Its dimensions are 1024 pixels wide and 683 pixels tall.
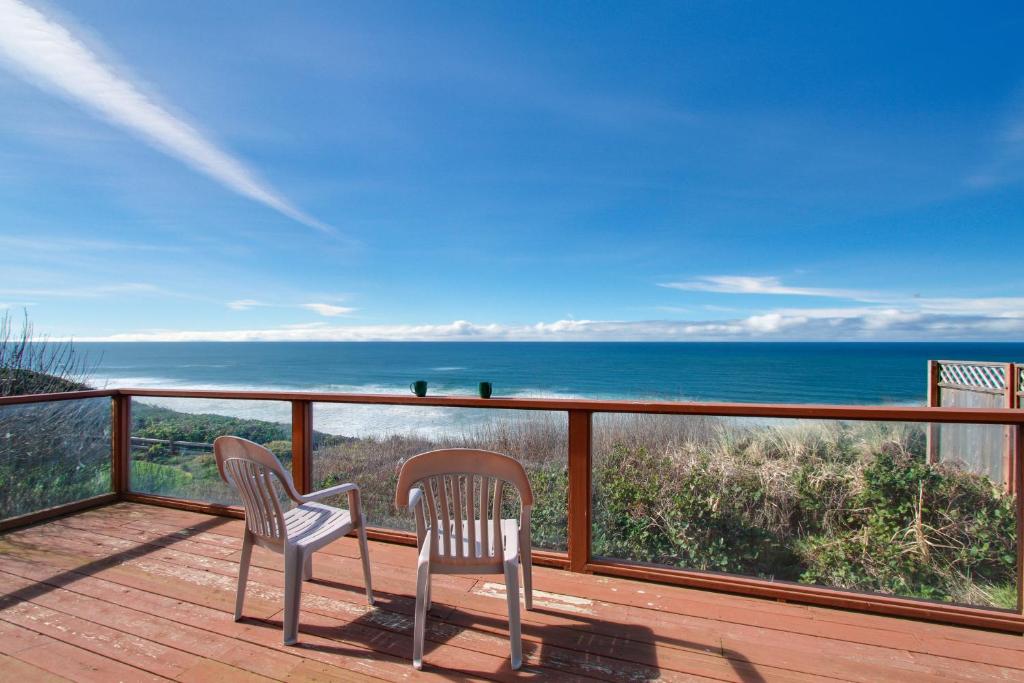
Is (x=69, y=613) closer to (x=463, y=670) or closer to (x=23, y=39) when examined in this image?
(x=463, y=670)

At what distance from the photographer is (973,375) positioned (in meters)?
8.50

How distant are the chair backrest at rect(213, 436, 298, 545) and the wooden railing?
109 cm

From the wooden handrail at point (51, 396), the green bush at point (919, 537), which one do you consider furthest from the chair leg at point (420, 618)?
the wooden handrail at point (51, 396)

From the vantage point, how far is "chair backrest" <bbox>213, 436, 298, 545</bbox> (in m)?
2.02

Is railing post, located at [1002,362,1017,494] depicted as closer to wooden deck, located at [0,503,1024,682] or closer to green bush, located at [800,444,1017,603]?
green bush, located at [800,444,1017,603]

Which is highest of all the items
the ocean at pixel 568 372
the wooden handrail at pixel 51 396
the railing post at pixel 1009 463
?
the wooden handrail at pixel 51 396

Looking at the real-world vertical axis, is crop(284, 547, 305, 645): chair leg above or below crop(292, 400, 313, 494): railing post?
below

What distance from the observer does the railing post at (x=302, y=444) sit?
341cm

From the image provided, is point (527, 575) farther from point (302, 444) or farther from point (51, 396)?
point (51, 396)

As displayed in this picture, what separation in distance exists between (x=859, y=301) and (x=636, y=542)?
39.4 metres

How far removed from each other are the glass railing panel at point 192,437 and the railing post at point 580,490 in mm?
2019

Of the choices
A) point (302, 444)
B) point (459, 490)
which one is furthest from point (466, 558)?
point (302, 444)

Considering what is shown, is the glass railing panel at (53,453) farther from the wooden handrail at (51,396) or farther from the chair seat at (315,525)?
the chair seat at (315,525)

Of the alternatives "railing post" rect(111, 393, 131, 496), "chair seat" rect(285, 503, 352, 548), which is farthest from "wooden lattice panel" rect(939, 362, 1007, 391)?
"railing post" rect(111, 393, 131, 496)
